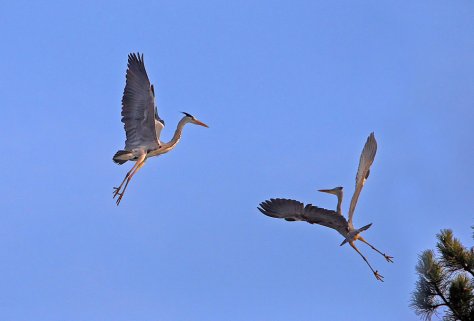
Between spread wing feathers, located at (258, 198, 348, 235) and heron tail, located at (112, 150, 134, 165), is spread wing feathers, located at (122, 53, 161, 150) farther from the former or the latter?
spread wing feathers, located at (258, 198, 348, 235)

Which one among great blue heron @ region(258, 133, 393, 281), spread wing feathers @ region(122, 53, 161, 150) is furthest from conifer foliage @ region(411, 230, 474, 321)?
spread wing feathers @ region(122, 53, 161, 150)

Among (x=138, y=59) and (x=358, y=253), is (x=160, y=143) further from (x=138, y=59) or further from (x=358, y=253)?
(x=358, y=253)

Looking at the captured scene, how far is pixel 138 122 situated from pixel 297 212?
5.15 m

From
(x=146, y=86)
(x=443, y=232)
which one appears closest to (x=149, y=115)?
(x=146, y=86)

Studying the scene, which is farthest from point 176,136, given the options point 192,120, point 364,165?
point 364,165

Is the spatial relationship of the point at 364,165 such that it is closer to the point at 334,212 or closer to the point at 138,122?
the point at 334,212

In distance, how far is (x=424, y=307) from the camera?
56.5 ft

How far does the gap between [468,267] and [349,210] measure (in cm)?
545

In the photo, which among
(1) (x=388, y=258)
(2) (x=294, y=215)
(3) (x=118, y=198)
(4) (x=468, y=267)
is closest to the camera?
(4) (x=468, y=267)

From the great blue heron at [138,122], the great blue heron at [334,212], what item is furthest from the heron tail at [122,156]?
the great blue heron at [334,212]

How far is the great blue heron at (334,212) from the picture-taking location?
69.2 feet

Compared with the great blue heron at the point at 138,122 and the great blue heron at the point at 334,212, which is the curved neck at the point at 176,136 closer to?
the great blue heron at the point at 138,122

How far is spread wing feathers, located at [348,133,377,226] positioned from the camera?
22156 mm

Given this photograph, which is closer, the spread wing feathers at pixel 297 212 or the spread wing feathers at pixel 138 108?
the spread wing feathers at pixel 297 212
